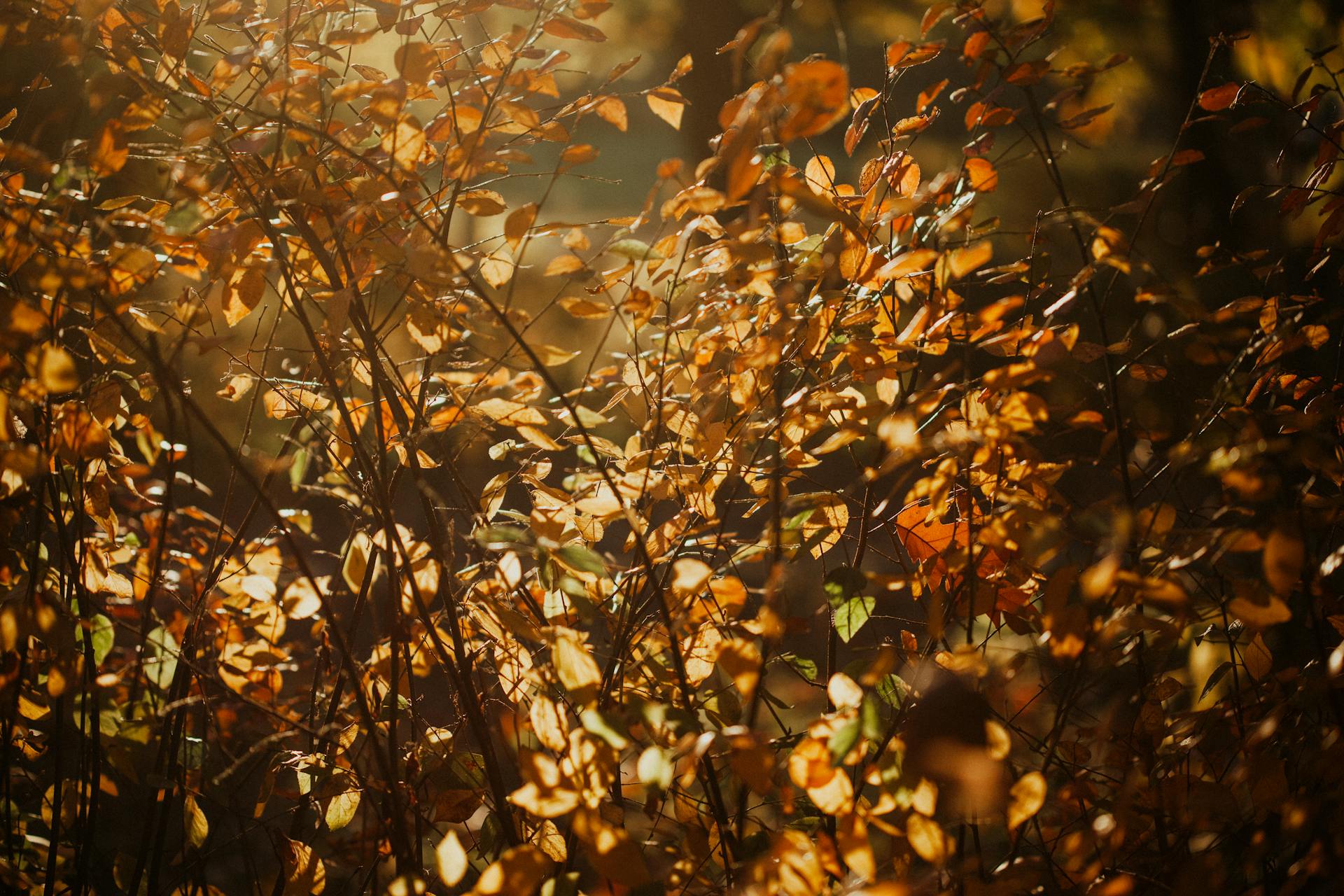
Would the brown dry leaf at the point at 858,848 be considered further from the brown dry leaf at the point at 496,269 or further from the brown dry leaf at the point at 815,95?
the brown dry leaf at the point at 496,269

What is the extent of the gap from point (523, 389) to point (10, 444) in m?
0.52

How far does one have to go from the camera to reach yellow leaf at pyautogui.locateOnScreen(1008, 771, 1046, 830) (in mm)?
798

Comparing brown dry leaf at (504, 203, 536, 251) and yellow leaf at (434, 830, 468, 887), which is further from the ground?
brown dry leaf at (504, 203, 536, 251)

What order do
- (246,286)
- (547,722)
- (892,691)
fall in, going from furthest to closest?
(892,691), (246,286), (547,722)

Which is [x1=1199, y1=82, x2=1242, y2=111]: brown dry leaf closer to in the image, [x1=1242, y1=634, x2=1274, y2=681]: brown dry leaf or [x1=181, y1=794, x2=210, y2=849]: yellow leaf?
[x1=1242, y1=634, x2=1274, y2=681]: brown dry leaf

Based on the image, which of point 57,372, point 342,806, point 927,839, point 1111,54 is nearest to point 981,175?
point 927,839

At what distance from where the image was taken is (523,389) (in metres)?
1.07

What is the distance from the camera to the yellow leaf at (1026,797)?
80 cm

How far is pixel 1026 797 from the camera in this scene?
31.9 inches

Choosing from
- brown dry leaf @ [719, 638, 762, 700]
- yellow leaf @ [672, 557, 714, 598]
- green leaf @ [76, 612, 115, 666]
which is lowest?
brown dry leaf @ [719, 638, 762, 700]

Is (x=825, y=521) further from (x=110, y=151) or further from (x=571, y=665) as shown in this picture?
(x=110, y=151)

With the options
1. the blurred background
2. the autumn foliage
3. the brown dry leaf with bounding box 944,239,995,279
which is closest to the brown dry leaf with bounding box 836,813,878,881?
the autumn foliage

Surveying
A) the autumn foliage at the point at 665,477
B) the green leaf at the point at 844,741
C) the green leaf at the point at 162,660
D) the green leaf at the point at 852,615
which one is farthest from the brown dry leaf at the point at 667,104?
the green leaf at the point at 162,660

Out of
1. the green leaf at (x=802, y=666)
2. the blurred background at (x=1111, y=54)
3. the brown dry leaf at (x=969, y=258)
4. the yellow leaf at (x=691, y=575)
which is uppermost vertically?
the blurred background at (x=1111, y=54)
